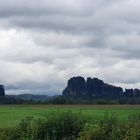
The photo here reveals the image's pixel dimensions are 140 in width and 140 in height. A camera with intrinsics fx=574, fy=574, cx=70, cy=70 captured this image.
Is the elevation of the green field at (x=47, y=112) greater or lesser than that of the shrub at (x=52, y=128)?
greater

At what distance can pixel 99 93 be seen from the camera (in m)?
129

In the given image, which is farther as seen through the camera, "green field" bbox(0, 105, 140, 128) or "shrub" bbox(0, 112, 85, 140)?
"green field" bbox(0, 105, 140, 128)

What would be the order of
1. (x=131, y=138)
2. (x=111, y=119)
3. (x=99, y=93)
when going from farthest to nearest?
(x=99, y=93), (x=111, y=119), (x=131, y=138)

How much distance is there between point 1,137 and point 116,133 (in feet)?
17.2

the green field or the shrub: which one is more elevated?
the green field

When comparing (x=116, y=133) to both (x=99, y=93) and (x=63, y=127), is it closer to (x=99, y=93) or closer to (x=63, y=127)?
(x=63, y=127)

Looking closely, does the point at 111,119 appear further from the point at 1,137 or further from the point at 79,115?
the point at 1,137

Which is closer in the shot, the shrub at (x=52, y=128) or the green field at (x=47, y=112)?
the shrub at (x=52, y=128)

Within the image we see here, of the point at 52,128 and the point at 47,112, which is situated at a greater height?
the point at 47,112

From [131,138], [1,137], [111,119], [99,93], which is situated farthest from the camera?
[99,93]

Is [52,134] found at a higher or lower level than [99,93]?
lower

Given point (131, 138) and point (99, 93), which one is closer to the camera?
point (131, 138)

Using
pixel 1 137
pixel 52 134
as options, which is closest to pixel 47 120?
pixel 52 134

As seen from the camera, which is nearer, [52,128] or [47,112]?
[52,128]
